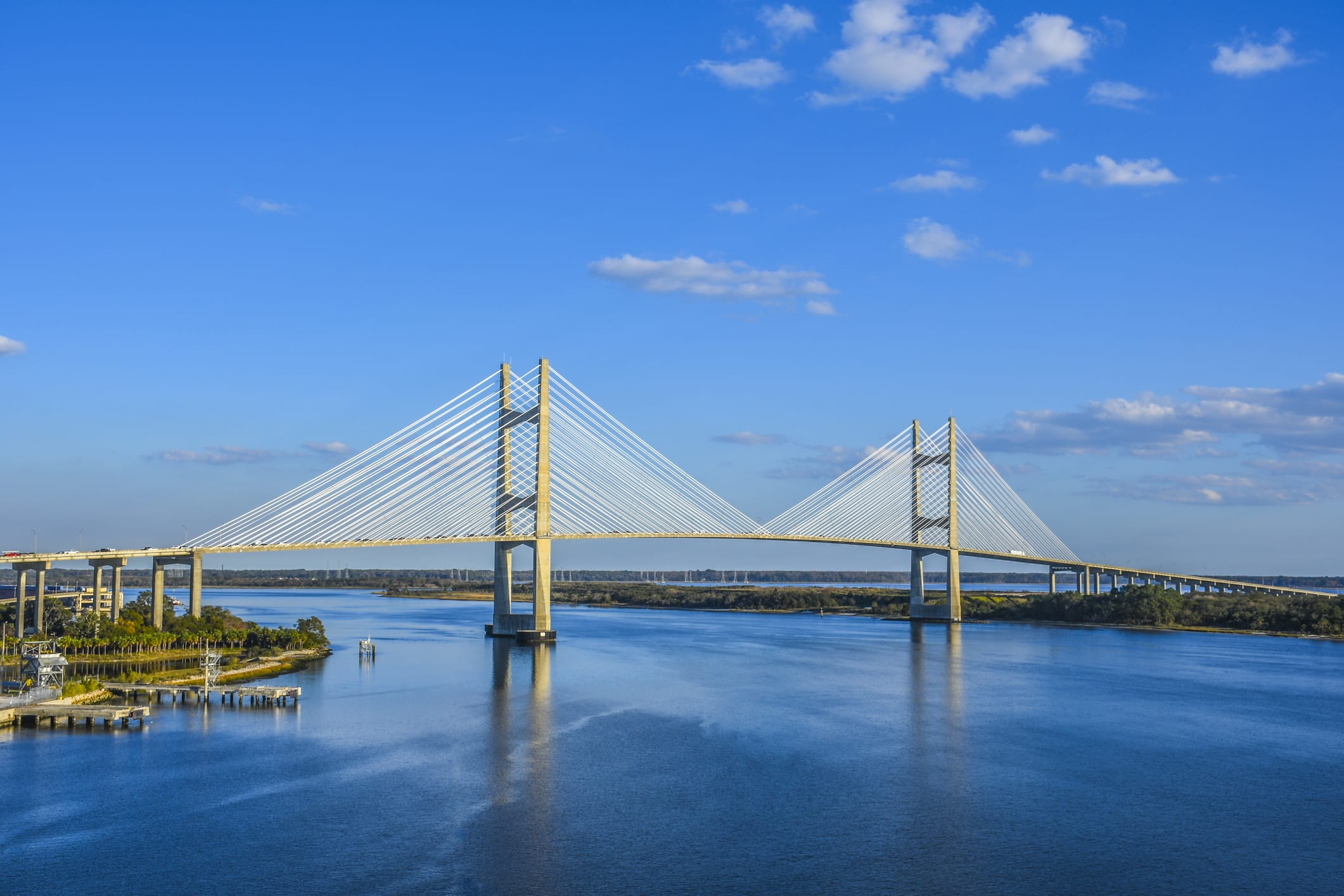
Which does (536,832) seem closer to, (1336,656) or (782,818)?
(782,818)

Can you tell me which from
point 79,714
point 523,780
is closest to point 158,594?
point 79,714

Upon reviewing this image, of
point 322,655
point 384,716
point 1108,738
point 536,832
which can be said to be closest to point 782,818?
point 536,832

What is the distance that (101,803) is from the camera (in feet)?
73.5

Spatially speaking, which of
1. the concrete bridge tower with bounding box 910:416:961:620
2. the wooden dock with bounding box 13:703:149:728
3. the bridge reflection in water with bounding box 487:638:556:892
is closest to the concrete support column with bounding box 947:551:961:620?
the concrete bridge tower with bounding box 910:416:961:620

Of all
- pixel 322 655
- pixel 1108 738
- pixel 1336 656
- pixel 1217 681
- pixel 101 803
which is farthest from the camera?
pixel 1336 656

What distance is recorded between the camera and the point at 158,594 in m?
49.8

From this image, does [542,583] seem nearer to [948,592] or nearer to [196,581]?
[196,581]

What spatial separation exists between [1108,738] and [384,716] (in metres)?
20.2

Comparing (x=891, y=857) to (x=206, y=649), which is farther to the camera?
(x=206, y=649)

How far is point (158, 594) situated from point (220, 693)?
46.3 ft

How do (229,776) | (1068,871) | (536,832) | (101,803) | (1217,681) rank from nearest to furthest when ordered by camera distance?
(1068,871) < (536,832) < (101,803) < (229,776) < (1217,681)

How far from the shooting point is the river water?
18844mm

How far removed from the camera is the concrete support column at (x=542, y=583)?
2147 inches

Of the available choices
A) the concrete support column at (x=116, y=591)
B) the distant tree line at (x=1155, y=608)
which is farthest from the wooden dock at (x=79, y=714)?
the distant tree line at (x=1155, y=608)
